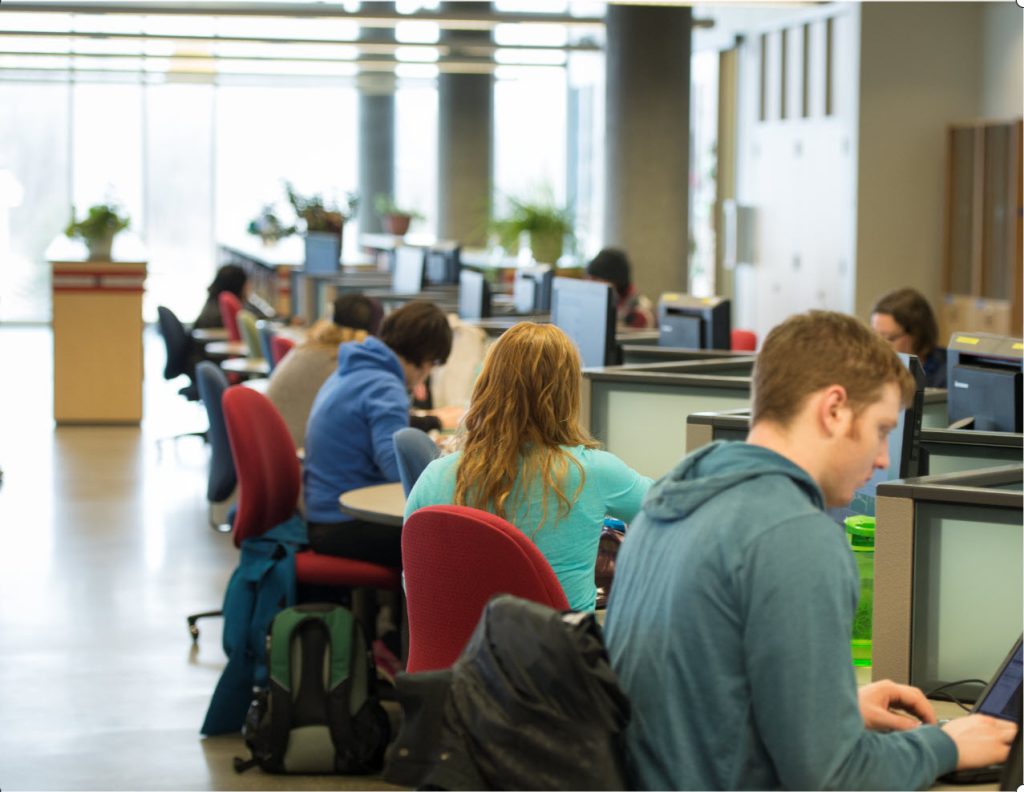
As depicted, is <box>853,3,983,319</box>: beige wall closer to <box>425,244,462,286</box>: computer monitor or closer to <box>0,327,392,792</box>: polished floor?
<box>425,244,462,286</box>: computer monitor

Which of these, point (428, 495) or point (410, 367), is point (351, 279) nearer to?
point (410, 367)

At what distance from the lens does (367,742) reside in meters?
3.85

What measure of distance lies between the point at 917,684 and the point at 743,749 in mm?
764

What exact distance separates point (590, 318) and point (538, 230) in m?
6.07

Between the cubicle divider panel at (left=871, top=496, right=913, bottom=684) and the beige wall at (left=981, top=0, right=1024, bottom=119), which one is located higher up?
the beige wall at (left=981, top=0, right=1024, bottom=119)

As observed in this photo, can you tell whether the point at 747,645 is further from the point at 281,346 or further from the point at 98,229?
the point at 98,229

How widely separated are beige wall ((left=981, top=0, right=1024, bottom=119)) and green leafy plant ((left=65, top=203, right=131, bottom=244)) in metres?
5.89

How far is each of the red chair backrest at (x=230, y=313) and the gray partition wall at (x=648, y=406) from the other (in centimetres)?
518

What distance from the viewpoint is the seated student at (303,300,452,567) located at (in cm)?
430

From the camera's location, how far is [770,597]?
1.53 metres

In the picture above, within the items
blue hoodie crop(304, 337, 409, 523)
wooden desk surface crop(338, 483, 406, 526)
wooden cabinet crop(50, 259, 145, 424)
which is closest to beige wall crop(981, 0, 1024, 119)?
wooden cabinet crop(50, 259, 145, 424)

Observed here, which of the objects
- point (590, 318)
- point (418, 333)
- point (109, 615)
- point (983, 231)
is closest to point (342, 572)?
point (418, 333)

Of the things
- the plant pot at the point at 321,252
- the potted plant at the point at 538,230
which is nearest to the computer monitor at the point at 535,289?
the plant pot at the point at 321,252

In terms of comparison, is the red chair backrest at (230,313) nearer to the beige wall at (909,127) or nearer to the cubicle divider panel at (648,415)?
the beige wall at (909,127)
